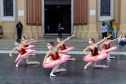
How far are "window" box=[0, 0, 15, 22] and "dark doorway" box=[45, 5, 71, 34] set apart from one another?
12.6 m

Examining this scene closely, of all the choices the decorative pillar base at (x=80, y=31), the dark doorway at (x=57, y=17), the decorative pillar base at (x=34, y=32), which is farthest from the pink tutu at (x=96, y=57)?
the dark doorway at (x=57, y=17)

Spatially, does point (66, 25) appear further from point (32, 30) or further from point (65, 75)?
point (65, 75)

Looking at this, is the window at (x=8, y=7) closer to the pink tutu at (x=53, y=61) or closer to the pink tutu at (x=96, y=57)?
the pink tutu at (x=96, y=57)

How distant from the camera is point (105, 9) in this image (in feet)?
74.8

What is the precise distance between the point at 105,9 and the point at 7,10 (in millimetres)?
9437

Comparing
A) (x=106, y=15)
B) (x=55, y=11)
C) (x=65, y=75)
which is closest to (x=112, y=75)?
(x=65, y=75)

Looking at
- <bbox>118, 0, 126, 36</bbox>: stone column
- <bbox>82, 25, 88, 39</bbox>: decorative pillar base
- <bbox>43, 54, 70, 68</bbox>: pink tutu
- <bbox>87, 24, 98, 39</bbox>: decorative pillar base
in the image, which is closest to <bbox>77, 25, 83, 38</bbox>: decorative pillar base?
<bbox>82, 25, 88, 39</bbox>: decorative pillar base

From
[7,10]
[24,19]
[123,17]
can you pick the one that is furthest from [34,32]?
[123,17]

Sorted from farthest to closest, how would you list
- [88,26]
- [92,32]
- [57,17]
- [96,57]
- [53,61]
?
[57,17]
[88,26]
[92,32]
[96,57]
[53,61]

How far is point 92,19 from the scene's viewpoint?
71.8 feet

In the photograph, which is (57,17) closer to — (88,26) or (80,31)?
(80,31)

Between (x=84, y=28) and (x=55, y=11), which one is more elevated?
(x=55, y=11)

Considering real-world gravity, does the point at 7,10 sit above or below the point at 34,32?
above

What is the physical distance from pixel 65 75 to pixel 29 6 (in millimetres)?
14896
